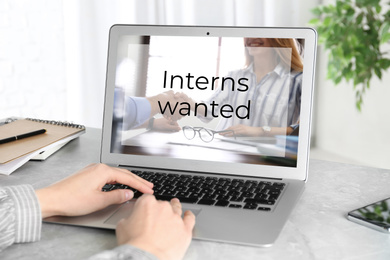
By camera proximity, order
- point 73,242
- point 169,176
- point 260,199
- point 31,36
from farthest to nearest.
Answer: point 31,36, point 169,176, point 260,199, point 73,242

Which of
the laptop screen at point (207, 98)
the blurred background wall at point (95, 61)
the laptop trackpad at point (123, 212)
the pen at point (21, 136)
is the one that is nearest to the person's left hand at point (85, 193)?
the laptop trackpad at point (123, 212)

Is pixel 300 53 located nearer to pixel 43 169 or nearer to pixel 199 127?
pixel 199 127

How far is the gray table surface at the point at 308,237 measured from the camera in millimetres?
673

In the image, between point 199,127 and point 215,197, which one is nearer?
point 215,197

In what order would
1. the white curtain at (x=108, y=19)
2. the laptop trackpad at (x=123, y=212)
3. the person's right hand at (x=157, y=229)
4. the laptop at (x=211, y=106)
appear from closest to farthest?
1. the person's right hand at (x=157, y=229)
2. the laptop trackpad at (x=123, y=212)
3. the laptop at (x=211, y=106)
4. the white curtain at (x=108, y=19)

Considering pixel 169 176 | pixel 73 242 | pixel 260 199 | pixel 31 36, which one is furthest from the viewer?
pixel 31 36

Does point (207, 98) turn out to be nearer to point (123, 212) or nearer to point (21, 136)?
point (123, 212)

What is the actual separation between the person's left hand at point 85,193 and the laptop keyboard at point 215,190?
0.04 metres

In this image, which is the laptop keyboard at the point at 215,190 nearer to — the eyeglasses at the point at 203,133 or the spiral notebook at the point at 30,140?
the eyeglasses at the point at 203,133

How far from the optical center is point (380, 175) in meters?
1.02

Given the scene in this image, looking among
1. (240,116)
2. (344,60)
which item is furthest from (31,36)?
(240,116)

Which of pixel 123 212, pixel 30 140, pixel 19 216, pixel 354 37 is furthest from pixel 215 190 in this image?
pixel 354 37

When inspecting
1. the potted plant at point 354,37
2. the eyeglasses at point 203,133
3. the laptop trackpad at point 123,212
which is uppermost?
the potted plant at point 354,37

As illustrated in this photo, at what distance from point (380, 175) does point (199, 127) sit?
1.27ft
